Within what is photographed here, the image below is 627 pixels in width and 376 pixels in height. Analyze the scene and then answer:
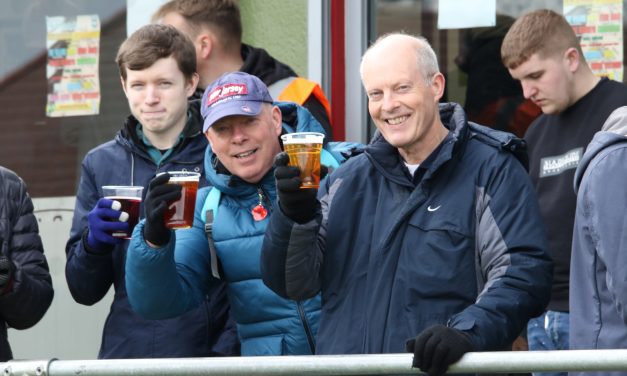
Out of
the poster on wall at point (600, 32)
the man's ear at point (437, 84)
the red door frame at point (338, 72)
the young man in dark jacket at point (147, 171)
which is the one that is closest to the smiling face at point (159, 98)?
the young man in dark jacket at point (147, 171)

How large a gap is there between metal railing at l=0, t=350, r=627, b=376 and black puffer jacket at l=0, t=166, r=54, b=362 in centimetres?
138

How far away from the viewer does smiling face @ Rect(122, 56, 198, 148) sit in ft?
16.5

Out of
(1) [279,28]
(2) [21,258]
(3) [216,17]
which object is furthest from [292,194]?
(1) [279,28]

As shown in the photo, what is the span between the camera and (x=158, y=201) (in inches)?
163

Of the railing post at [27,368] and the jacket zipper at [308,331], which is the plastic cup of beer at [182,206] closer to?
the jacket zipper at [308,331]

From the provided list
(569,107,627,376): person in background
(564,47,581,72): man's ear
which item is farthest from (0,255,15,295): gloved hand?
(564,47,581,72): man's ear

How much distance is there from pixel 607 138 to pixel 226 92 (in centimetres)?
132

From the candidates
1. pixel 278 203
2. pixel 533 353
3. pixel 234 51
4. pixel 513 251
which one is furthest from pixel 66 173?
pixel 533 353

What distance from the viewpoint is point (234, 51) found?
231 inches

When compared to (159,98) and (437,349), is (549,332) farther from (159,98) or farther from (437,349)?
(437,349)

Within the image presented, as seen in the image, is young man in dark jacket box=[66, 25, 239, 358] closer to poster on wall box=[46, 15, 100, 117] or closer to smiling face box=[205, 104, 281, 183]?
smiling face box=[205, 104, 281, 183]

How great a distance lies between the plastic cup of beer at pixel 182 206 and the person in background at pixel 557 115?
1742 mm

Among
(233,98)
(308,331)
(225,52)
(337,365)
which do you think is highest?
(225,52)

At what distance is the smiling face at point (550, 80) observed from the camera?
5473 millimetres
